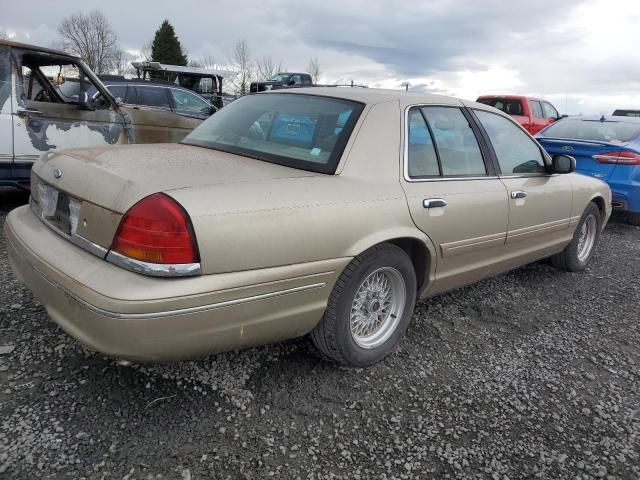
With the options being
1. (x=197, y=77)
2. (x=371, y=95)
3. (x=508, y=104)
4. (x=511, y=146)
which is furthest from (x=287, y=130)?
(x=197, y=77)

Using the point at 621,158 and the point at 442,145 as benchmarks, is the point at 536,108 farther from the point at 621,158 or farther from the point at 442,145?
the point at 442,145

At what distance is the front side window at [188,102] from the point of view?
10.9 metres

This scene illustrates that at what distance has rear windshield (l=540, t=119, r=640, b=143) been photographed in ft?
21.8

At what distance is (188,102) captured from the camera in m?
11.1

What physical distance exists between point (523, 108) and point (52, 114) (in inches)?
426

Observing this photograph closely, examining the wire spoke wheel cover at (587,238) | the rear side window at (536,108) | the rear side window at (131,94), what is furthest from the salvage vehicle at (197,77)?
the wire spoke wheel cover at (587,238)

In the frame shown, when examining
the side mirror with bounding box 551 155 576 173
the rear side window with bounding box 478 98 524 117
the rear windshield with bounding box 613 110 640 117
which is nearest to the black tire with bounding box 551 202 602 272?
the side mirror with bounding box 551 155 576 173

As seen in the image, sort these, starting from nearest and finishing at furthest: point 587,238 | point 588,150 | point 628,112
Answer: point 587,238 → point 588,150 → point 628,112

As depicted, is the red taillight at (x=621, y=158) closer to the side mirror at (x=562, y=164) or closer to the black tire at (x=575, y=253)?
the black tire at (x=575, y=253)

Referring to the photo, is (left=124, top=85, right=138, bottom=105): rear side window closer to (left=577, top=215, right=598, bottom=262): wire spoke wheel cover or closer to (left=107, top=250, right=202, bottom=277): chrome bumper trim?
(left=577, top=215, right=598, bottom=262): wire spoke wheel cover

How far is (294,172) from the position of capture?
2.42m

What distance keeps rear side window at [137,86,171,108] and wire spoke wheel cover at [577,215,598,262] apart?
8779 mm

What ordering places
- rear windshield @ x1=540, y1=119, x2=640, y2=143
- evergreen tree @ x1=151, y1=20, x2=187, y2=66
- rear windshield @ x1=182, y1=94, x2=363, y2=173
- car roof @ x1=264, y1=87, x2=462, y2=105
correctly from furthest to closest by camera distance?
evergreen tree @ x1=151, y1=20, x2=187, y2=66
rear windshield @ x1=540, y1=119, x2=640, y2=143
car roof @ x1=264, y1=87, x2=462, y2=105
rear windshield @ x1=182, y1=94, x2=363, y2=173

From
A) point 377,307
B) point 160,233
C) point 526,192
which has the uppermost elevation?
point 526,192
